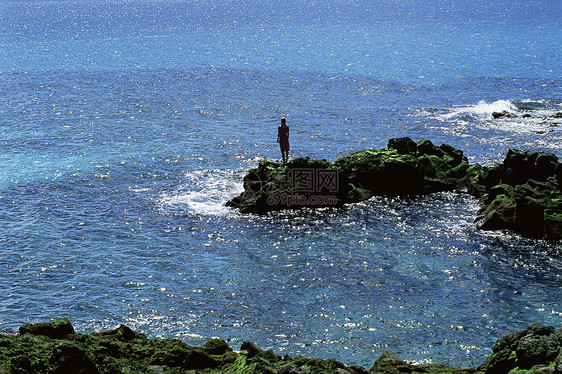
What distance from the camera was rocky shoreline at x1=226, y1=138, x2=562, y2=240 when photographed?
118ft

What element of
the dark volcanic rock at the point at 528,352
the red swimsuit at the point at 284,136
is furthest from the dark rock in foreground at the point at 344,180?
the dark volcanic rock at the point at 528,352

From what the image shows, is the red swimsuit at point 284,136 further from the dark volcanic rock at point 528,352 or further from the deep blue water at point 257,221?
the dark volcanic rock at point 528,352

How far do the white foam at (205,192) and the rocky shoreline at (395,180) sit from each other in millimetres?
1350

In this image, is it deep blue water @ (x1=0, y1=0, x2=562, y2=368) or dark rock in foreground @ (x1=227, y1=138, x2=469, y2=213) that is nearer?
deep blue water @ (x1=0, y1=0, x2=562, y2=368)

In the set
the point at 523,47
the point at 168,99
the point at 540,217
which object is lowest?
the point at 540,217

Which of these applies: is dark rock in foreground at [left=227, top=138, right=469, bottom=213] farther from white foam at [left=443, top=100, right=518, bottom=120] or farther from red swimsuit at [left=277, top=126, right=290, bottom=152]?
white foam at [left=443, top=100, right=518, bottom=120]

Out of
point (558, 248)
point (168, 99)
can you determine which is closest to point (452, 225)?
point (558, 248)

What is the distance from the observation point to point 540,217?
33062 mm

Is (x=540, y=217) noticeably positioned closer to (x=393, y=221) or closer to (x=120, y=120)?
(x=393, y=221)

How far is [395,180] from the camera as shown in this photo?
3972cm

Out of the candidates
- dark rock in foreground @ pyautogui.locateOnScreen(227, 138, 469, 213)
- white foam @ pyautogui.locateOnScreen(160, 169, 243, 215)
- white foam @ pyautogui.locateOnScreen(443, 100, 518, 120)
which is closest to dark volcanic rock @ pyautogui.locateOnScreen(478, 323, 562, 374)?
dark rock in foreground @ pyautogui.locateOnScreen(227, 138, 469, 213)

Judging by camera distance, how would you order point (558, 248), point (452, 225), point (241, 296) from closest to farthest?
point (241, 296) < point (558, 248) < point (452, 225)

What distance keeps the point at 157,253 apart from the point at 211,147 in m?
20.3

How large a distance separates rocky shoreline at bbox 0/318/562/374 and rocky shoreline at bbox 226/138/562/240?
1493 cm
